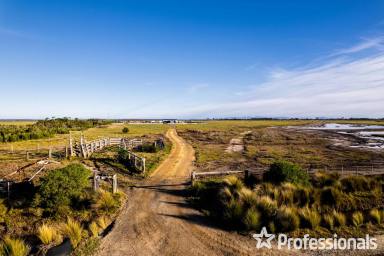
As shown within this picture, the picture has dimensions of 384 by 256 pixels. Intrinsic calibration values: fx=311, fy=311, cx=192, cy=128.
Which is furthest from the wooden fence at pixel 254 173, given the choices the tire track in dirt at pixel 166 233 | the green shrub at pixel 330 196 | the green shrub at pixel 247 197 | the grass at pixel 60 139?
the grass at pixel 60 139

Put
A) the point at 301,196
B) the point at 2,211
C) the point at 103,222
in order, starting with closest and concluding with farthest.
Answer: the point at 103,222 < the point at 2,211 < the point at 301,196

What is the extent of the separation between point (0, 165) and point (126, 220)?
58.6ft

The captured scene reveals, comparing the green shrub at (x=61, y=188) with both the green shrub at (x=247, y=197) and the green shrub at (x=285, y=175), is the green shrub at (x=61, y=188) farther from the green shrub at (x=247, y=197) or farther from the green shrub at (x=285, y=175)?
the green shrub at (x=285, y=175)

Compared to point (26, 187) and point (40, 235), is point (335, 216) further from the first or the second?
point (26, 187)

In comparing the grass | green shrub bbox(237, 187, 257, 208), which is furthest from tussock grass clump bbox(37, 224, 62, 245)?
the grass

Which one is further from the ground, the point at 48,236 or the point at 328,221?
the point at 328,221

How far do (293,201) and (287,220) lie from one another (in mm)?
3333

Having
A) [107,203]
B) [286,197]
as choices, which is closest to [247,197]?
[286,197]

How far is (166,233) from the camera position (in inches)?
486

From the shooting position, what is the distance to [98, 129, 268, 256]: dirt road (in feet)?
36.1

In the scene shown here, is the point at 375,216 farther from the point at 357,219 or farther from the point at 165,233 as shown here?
the point at 165,233

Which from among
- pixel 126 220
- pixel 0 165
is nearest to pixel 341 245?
pixel 126 220

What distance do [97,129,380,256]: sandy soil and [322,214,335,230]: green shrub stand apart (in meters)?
2.49

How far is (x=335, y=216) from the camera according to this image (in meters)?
13.3
